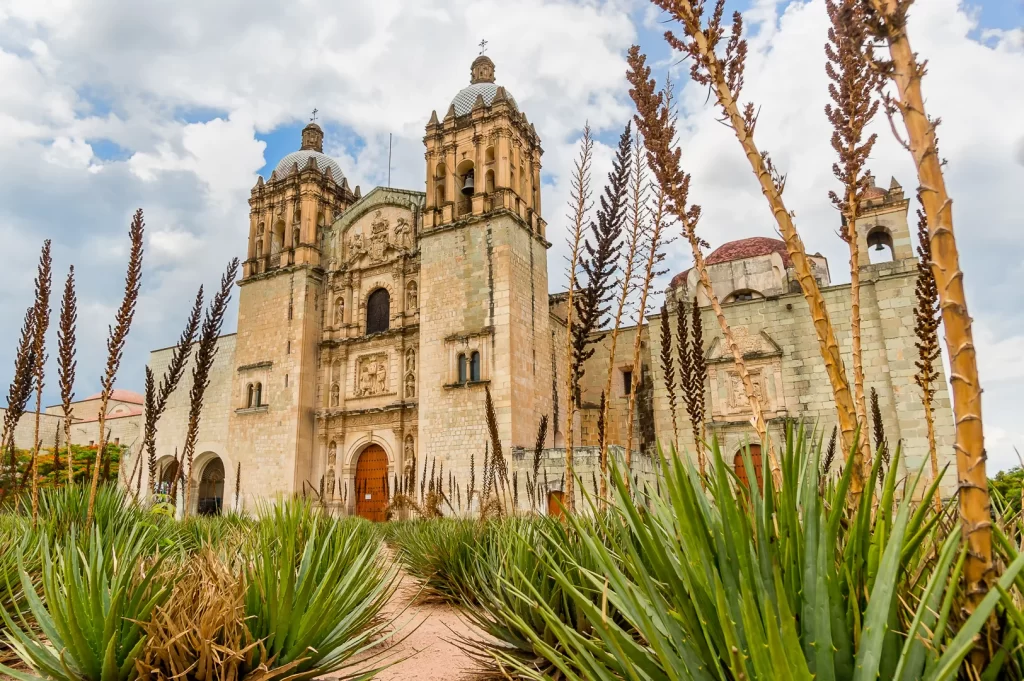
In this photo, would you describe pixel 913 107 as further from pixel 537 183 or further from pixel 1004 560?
pixel 537 183

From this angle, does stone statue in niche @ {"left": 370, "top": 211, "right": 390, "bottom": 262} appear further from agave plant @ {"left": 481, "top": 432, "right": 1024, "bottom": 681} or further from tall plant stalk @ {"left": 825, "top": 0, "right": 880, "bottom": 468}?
agave plant @ {"left": 481, "top": 432, "right": 1024, "bottom": 681}

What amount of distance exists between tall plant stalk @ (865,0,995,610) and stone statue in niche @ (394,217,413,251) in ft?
53.1

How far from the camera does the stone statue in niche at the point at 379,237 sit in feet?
57.3

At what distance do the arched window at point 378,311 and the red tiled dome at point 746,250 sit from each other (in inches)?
318

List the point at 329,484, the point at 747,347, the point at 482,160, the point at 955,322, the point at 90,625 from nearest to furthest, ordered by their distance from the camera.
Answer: the point at 955,322
the point at 90,625
the point at 747,347
the point at 482,160
the point at 329,484

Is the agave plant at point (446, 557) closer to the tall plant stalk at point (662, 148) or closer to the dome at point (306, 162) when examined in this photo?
the tall plant stalk at point (662, 148)

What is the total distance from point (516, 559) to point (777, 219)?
2.26 meters

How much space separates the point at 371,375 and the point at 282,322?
3229 millimetres

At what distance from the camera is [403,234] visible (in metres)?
17.3

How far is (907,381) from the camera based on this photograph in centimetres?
1220

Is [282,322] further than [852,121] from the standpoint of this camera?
Yes

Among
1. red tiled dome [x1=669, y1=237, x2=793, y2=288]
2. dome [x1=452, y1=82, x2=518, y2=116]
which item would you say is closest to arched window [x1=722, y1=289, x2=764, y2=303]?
red tiled dome [x1=669, y1=237, x2=793, y2=288]

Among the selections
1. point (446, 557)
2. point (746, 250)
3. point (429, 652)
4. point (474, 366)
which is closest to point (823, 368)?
point (746, 250)

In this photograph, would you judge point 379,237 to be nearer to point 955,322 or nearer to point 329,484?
point 329,484
